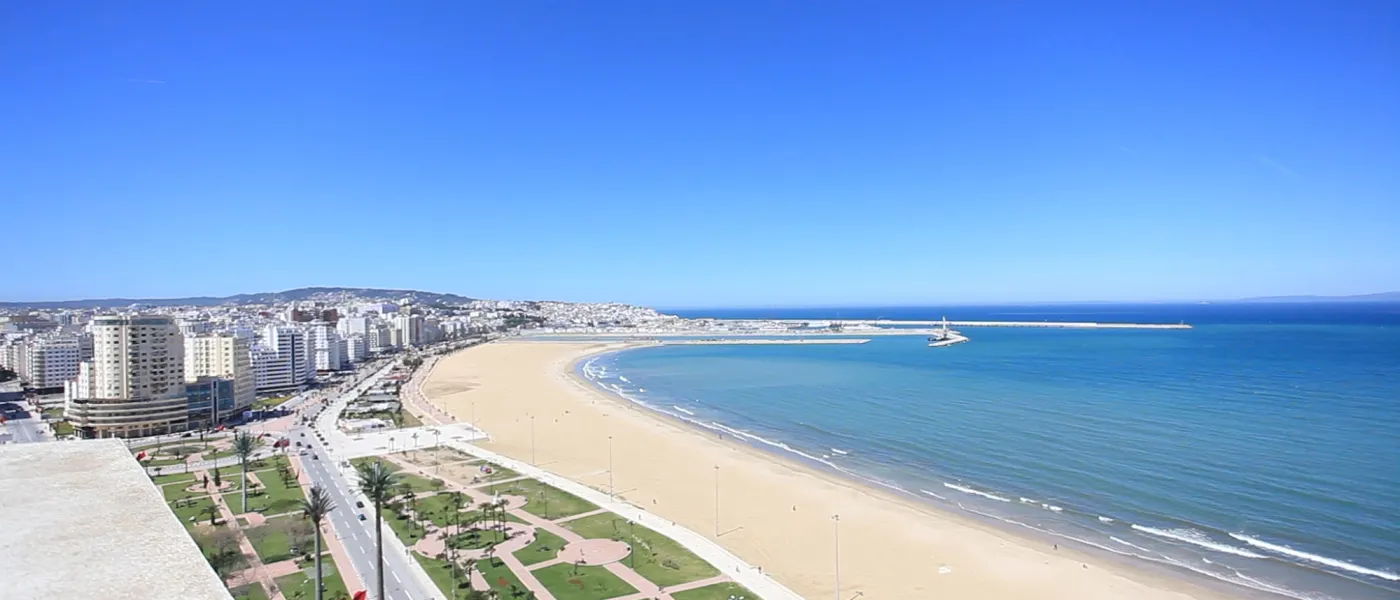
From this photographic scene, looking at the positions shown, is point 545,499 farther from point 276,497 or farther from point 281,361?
point 281,361

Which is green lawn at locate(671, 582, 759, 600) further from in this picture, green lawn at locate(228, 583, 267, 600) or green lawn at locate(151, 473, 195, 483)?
green lawn at locate(151, 473, 195, 483)

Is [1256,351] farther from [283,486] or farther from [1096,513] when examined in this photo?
[283,486]

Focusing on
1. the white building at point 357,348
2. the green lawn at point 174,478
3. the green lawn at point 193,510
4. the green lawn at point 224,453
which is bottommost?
the green lawn at point 193,510

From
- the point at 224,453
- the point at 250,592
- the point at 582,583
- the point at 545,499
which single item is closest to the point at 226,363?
the point at 224,453

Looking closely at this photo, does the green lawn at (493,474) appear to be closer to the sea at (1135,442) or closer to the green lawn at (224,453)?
the green lawn at (224,453)

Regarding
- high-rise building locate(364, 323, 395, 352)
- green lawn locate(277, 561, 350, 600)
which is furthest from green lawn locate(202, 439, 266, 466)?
high-rise building locate(364, 323, 395, 352)

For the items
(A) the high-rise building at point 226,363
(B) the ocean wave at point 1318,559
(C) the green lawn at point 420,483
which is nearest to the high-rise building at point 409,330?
(A) the high-rise building at point 226,363
